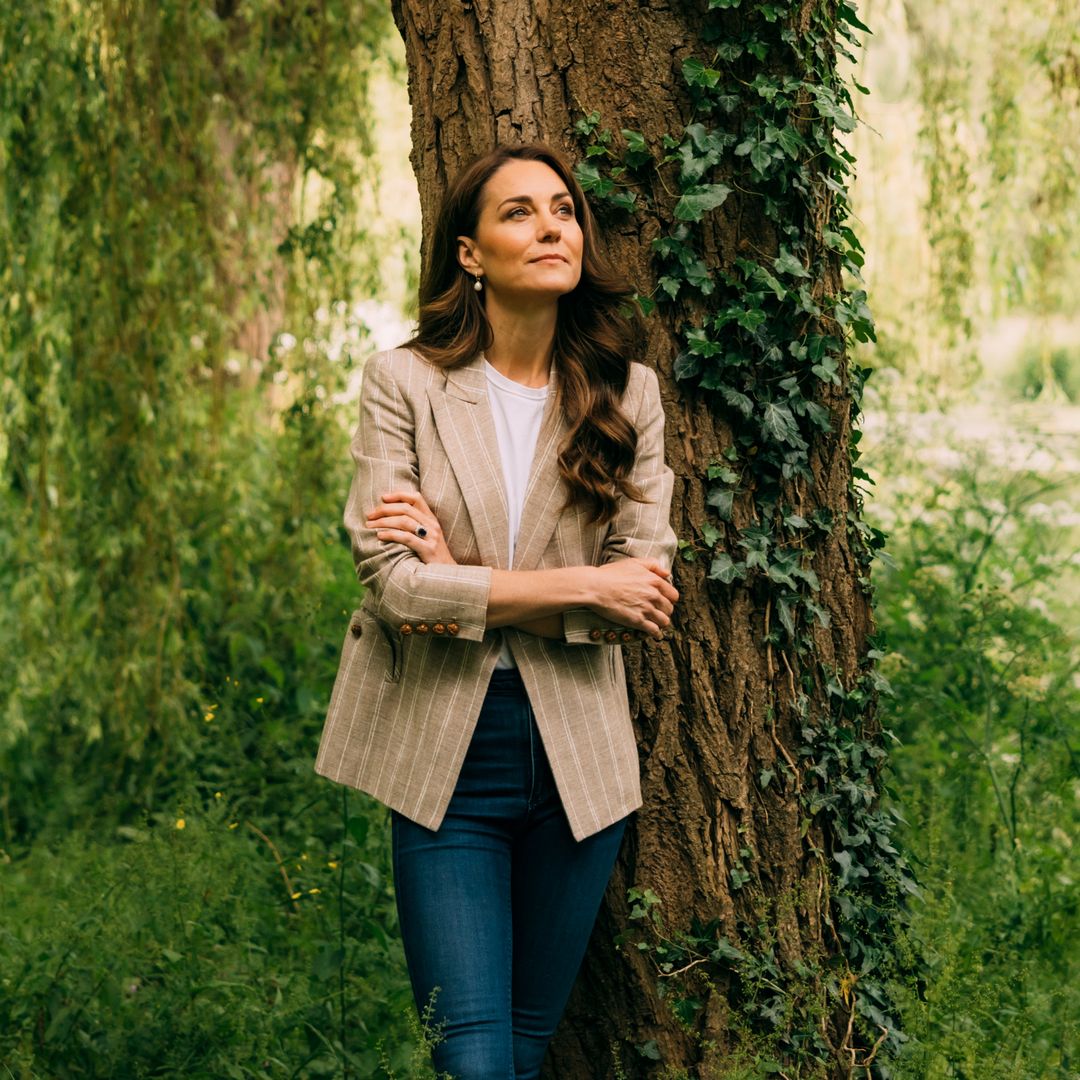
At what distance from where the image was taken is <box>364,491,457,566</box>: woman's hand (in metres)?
2.46

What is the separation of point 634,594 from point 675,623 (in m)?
0.46

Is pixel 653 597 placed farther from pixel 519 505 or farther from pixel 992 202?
pixel 992 202

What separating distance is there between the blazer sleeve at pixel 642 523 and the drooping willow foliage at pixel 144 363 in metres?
2.46

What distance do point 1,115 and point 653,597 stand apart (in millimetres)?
3342

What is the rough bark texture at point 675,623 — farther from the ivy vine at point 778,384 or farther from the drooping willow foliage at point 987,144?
the drooping willow foliage at point 987,144

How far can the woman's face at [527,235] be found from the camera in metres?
2.59

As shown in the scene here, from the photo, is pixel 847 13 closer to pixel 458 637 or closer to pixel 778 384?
pixel 778 384

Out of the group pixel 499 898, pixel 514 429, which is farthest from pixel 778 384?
pixel 499 898

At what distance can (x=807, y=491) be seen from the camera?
3.01 meters

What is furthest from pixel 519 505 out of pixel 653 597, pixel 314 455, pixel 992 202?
pixel 992 202

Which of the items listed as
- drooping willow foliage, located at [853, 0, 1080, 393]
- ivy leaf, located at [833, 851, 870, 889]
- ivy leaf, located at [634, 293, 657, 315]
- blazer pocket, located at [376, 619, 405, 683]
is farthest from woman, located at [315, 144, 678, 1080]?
drooping willow foliage, located at [853, 0, 1080, 393]

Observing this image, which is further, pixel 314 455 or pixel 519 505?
pixel 314 455

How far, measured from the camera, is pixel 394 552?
8.06 ft

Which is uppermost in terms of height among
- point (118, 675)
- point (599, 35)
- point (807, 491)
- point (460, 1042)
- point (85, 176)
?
point (85, 176)
